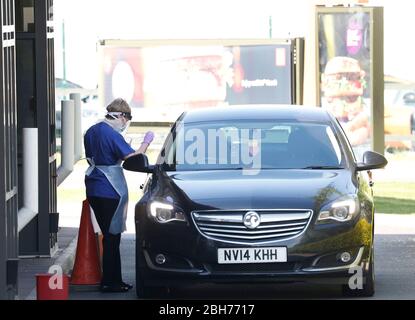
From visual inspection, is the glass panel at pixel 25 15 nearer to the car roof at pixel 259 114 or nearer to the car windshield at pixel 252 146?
the car roof at pixel 259 114

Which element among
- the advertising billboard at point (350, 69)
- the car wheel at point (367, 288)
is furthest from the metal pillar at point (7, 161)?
the advertising billboard at point (350, 69)

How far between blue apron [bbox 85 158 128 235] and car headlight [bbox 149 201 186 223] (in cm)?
79

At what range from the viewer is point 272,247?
11.7 metres

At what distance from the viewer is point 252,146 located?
13.1m

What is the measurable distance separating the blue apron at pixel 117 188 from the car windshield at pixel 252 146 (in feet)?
1.42

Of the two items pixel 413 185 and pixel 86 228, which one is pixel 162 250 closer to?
pixel 86 228

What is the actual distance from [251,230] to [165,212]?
73 cm

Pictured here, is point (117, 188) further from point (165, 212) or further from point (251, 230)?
point (251, 230)

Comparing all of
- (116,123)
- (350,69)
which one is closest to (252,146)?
(116,123)

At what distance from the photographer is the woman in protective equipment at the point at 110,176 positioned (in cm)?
1276

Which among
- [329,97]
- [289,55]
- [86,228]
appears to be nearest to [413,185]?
[329,97]

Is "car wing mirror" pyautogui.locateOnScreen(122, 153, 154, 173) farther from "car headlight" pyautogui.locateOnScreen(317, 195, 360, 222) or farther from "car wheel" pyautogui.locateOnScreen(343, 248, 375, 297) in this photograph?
"car wheel" pyautogui.locateOnScreen(343, 248, 375, 297)
